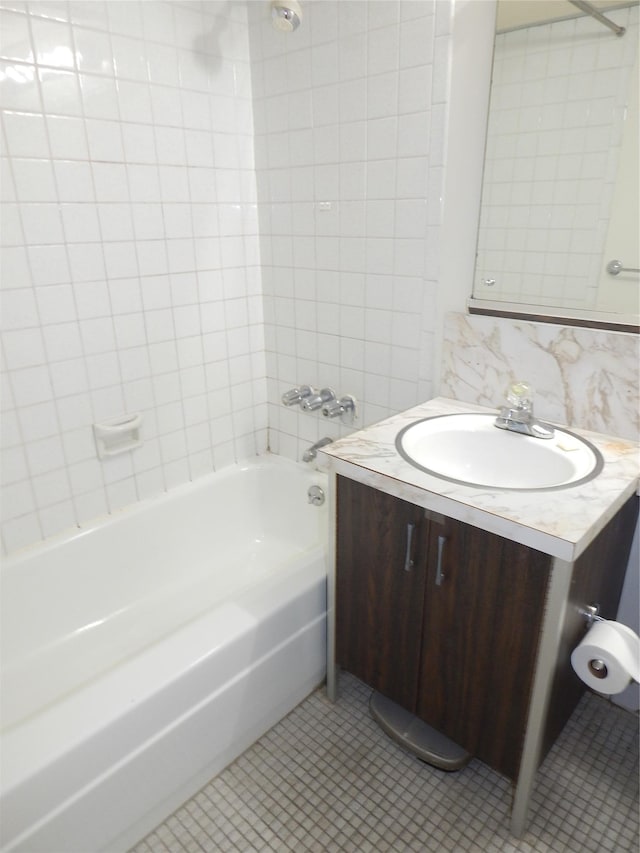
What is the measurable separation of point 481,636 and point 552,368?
2.32ft

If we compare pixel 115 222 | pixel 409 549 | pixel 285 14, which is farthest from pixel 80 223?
pixel 409 549

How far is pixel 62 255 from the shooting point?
1.53 metres

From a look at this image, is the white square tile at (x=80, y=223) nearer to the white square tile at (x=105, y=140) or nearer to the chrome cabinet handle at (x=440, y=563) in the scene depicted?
the white square tile at (x=105, y=140)

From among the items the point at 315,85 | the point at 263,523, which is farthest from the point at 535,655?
the point at 315,85

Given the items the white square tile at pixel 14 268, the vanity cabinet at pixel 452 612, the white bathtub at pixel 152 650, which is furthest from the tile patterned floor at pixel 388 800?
the white square tile at pixel 14 268

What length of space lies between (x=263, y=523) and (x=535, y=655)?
1.30m

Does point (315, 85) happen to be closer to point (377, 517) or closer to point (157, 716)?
point (377, 517)

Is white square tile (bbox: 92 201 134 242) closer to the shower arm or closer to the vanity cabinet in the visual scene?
Answer: the vanity cabinet

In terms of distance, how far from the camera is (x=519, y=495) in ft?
3.55

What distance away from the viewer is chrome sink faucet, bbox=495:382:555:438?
1365mm

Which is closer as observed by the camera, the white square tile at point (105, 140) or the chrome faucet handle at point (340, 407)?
the white square tile at point (105, 140)

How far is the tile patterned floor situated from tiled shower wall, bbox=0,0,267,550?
923 mm

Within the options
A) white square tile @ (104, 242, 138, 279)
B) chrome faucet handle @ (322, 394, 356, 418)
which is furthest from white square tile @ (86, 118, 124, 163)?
chrome faucet handle @ (322, 394, 356, 418)

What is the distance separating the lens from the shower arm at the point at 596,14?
119 centimetres
